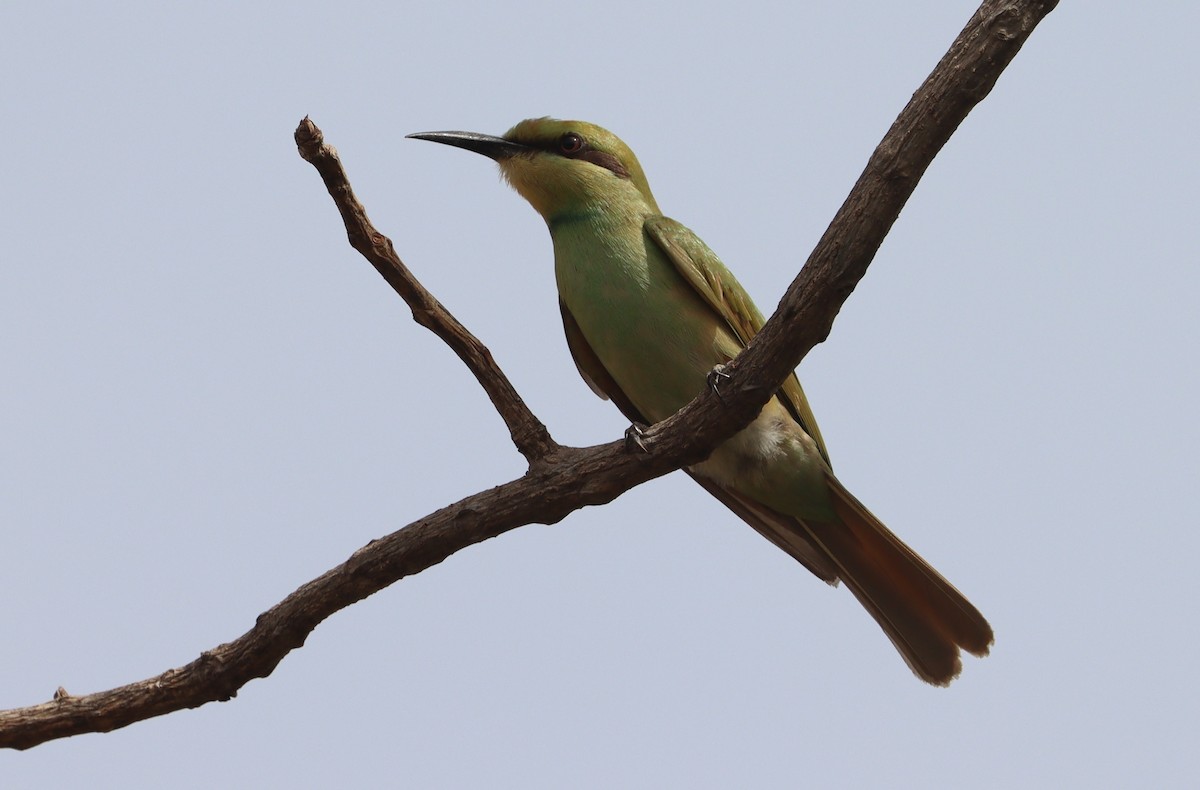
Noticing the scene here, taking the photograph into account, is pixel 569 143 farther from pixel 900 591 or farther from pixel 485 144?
pixel 900 591

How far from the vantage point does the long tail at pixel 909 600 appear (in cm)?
469

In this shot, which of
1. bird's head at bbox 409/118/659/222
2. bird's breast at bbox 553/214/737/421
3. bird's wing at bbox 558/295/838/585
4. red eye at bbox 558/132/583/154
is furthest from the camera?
red eye at bbox 558/132/583/154

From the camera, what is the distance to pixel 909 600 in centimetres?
477

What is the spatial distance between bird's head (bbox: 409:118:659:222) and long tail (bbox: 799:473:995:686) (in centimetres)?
154

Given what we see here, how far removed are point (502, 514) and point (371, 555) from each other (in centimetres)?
44

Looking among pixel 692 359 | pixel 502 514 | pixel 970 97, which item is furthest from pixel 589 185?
pixel 970 97

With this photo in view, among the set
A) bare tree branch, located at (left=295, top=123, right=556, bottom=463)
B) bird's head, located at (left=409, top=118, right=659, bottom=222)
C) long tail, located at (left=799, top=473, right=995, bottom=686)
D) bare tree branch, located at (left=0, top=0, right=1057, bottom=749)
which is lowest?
long tail, located at (left=799, top=473, right=995, bottom=686)

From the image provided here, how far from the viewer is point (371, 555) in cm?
387

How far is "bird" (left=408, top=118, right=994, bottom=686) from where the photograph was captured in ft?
15.4

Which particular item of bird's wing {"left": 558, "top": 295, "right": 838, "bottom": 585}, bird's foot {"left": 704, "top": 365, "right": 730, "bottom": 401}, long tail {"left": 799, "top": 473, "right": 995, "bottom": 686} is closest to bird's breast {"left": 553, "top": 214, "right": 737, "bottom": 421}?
bird's wing {"left": 558, "top": 295, "right": 838, "bottom": 585}

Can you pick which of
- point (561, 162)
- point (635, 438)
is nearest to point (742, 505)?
point (635, 438)

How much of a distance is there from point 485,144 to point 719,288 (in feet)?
4.33

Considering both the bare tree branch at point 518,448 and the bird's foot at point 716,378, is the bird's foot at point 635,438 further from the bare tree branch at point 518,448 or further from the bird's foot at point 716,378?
the bird's foot at point 716,378

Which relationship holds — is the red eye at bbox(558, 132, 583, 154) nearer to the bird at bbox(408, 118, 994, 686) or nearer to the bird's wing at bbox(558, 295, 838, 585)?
the bird at bbox(408, 118, 994, 686)
